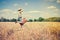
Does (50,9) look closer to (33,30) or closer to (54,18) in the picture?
(54,18)

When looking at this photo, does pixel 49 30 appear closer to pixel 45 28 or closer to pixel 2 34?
pixel 45 28

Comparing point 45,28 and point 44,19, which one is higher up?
point 44,19

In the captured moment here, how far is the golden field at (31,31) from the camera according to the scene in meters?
1.87

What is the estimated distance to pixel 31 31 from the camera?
1.91 metres

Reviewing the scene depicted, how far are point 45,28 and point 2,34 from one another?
577mm

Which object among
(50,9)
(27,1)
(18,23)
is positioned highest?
(27,1)

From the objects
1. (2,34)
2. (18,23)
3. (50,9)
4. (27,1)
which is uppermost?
(27,1)

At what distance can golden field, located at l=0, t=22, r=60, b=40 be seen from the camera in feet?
6.15

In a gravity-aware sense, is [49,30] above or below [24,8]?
below

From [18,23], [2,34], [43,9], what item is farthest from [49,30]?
[2,34]

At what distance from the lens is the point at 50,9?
196 cm

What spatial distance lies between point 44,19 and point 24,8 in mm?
308

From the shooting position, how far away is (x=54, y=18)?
1940 millimetres

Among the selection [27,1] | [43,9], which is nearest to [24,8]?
[27,1]
